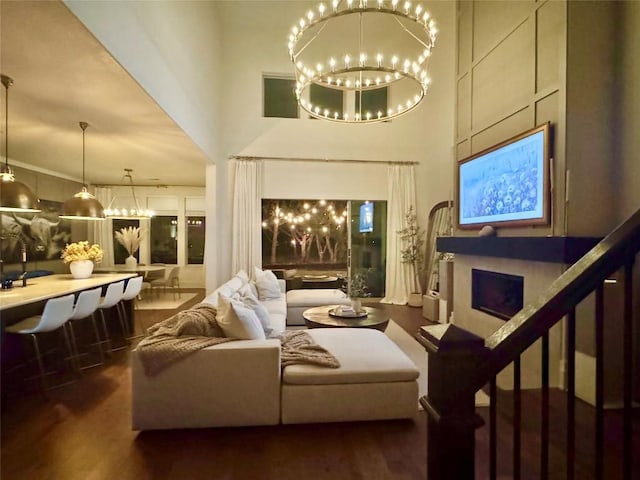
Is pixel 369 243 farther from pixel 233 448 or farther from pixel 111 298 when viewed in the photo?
pixel 233 448

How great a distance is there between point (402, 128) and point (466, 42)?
259cm

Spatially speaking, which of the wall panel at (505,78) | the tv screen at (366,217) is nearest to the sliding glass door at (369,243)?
the tv screen at (366,217)

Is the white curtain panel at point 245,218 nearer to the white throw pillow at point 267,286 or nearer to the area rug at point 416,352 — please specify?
the white throw pillow at point 267,286

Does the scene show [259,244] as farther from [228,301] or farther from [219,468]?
[219,468]

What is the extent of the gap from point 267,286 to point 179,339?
8.84 feet

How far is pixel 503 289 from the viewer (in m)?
3.68

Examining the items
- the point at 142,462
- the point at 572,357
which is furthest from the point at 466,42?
the point at 142,462

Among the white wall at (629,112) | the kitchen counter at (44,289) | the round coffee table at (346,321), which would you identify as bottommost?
the round coffee table at (346,321)

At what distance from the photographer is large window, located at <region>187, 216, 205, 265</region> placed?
28.2ft

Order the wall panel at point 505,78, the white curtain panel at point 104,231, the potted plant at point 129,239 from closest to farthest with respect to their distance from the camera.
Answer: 1. the wall panel at point 505,78
2. the potted plant at point 129,239
3. the white curtain panel at point 104,231

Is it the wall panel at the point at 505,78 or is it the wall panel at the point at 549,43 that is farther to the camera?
the wall panel at the point at 505,78

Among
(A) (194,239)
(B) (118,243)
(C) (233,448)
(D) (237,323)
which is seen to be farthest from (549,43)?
(B) (118,243)

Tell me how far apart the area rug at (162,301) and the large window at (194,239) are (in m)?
1.17

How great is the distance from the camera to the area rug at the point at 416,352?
290 centimetres
